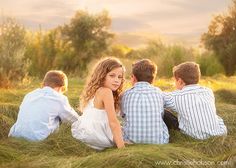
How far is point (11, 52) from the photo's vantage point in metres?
13.4

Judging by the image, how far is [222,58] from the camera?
74.4 feet

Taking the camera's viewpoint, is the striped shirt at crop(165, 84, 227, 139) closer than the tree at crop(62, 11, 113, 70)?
Yes

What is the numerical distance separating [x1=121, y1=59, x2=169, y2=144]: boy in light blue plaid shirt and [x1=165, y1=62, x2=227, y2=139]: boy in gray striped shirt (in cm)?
27

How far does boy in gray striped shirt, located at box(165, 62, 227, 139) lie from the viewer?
6508 mm

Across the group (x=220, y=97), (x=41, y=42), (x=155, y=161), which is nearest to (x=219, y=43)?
(x=41, y=42)

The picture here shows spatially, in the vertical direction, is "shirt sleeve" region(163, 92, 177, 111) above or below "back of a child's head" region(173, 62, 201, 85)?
below

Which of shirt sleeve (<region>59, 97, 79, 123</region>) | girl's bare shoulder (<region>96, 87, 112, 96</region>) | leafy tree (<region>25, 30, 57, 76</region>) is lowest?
leafy tree (<region>25, 30, 57, 76</region>)

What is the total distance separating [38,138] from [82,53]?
1484 centimetres

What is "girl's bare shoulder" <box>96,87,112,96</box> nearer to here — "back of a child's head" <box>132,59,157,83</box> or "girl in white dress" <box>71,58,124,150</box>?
"girl in white dress" <box>71,58,124,150</box>

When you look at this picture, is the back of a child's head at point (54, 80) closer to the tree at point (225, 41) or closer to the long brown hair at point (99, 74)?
the long brown hair at point (99, 74)

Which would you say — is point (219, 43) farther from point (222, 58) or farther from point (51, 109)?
point (51, 109)

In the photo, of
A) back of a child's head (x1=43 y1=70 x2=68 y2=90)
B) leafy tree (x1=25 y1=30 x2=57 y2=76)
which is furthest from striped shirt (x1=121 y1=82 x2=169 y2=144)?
leafy tree (x1=25 y1=30 x2=57 y2=76)

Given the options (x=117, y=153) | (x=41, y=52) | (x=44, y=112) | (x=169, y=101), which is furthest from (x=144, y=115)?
(x=41, y=52)

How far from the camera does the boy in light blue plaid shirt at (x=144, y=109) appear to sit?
246 inches
